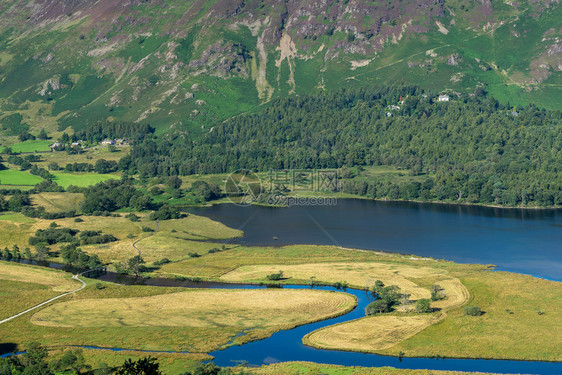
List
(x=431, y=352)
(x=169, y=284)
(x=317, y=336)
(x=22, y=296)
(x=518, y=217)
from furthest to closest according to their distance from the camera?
1. (x=518, y=217)
2. (x=169, y=284)
3. (x=22, y=296)
4. (x=317, y=336)
5. (x=431, y=352)

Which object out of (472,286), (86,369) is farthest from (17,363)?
(472,286)

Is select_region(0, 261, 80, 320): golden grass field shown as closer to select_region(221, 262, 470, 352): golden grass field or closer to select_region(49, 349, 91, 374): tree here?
select_region(49, 349, 91, 374): tree

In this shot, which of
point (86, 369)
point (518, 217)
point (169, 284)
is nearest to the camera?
point (86, 369)

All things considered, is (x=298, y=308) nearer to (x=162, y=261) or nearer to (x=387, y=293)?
(x=387, y=293)

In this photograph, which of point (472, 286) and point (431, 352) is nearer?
point (431, 352)

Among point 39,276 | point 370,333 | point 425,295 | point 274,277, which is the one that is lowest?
point 370,333

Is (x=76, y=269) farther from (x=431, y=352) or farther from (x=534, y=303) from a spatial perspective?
(x=534, y=303)

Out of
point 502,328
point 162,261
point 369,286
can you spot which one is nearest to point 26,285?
point 162,261
